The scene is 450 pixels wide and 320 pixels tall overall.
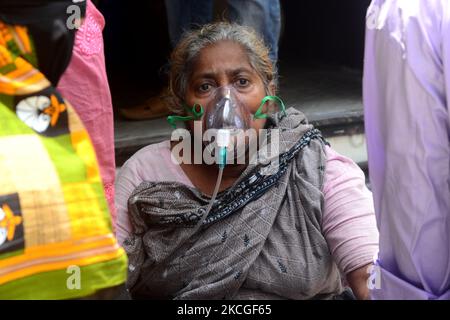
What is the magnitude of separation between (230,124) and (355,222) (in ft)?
1.49

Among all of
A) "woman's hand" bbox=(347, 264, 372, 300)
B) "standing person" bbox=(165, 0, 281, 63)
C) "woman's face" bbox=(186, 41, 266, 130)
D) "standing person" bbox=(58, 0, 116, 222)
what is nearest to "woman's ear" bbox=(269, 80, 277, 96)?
"woman's face" bbox=(186, 41, 266, 130)

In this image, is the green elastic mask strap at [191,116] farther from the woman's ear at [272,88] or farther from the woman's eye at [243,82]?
the woman's ear at [272,88]

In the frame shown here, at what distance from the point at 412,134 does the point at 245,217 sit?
81 cm

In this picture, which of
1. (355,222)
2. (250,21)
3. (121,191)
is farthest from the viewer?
(250,21)

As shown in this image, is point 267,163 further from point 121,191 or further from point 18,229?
point 18,229

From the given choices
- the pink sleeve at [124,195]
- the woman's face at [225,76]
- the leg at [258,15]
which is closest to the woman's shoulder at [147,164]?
the pink sleeve at [124,195]

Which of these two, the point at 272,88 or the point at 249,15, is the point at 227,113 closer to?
the point at 272,88

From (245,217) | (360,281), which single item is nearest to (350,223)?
(360,281)

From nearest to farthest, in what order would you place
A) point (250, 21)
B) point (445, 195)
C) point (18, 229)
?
1. point (18, 229)
2. point (445, 195)
3. point (250, 21)

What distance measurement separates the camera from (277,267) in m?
1.95

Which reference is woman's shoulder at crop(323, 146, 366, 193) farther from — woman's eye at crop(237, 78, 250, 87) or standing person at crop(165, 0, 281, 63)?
standing person at crop(165, 0, 281, 63)
